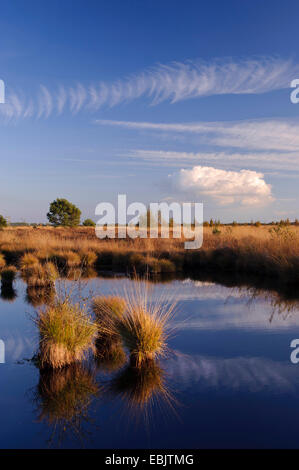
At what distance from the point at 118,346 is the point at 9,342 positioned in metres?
1.95

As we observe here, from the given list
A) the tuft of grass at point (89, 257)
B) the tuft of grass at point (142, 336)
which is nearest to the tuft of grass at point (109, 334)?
the tuft of grass at point (142, 336)

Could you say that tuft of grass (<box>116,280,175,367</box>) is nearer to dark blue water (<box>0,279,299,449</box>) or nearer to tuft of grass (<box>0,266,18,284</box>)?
dark blue water (<box>0,279,299,449</box>)

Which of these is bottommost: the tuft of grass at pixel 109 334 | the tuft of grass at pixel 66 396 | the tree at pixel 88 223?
the tuft of grass at pixel 66 396

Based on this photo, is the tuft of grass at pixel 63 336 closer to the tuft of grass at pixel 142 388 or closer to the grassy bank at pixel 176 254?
the tuft of grass at pixel 142 388

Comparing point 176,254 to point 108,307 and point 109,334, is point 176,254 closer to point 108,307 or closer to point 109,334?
point 108,307

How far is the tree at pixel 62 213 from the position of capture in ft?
184

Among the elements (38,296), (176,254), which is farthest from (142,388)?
(176,254)

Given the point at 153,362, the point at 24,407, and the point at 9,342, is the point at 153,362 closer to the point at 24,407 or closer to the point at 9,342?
the point at 24,407

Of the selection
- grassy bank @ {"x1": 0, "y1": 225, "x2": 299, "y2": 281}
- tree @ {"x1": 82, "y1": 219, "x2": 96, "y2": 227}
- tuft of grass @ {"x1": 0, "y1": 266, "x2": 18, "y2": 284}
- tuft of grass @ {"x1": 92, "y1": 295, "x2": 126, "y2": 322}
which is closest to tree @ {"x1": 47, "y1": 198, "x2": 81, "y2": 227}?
tree @ {"x1": 82, "y1": 219, "x2": 96, "y2": 227}

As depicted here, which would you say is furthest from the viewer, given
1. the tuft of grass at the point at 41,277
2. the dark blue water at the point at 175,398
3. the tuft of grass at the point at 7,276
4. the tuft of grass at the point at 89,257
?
the tuft of grass at the point at 89,257

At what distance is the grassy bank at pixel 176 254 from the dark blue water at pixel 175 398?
22.9 ft

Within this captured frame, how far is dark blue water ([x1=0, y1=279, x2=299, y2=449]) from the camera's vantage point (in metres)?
3.42

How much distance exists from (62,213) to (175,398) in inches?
2129
